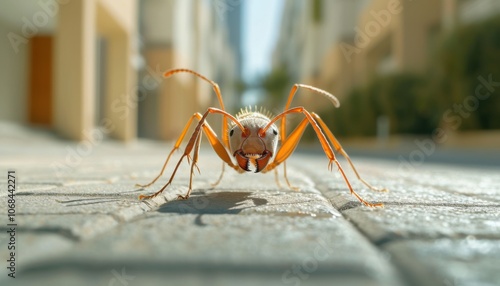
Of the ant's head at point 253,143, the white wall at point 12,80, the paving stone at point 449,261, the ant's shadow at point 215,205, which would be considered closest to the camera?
the paving stone at point 449,261

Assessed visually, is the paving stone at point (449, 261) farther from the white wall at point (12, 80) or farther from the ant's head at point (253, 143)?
the white wall at point (12, 80)

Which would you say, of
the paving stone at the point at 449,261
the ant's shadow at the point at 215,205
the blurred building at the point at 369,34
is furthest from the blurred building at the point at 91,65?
the paving stone at the point at 449,261

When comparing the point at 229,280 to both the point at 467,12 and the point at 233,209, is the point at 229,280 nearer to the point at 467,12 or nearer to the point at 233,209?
the point at 233,209

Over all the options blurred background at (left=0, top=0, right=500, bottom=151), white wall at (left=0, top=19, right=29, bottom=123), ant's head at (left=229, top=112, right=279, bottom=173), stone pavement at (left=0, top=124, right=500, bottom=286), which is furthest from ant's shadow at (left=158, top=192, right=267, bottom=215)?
white wall at (left=0, top=19, right=29, bottom=123)

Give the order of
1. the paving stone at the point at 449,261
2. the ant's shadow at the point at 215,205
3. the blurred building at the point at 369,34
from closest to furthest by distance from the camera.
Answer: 1. the paving stone at the point at 449,261
2. the ant's shadow at the point at 215,205
3. the blurred building at the point at 369,34

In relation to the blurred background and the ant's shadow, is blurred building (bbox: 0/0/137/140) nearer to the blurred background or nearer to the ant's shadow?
the blurred background

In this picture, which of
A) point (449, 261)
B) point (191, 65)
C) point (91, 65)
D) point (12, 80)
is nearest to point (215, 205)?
point (449, 261)
